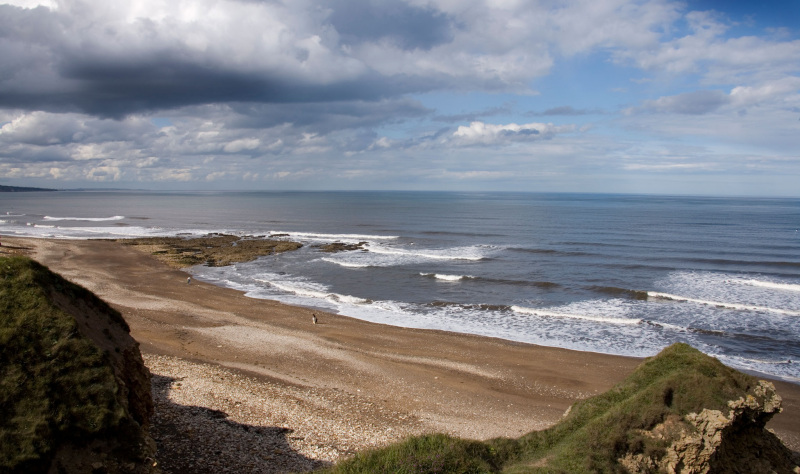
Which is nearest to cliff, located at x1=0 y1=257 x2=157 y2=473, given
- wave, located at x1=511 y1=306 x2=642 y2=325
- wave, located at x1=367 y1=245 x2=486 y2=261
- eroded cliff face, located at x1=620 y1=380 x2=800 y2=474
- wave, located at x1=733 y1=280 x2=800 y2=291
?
eroded cliff face, located at x1=620 y1=380 x2=800 y2=474

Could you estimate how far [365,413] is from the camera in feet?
40.9

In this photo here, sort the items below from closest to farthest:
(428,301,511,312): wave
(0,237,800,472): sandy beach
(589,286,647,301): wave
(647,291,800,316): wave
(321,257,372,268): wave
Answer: (0,237,800,472): sandy beach → (647,291,800,316): wave → (428,301,511,312): wave → (589,286,647,301): wave → (321,257,372,268): wave

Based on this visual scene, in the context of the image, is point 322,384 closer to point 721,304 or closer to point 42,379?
point 42,379

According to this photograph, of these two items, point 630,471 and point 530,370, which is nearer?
point 630,471

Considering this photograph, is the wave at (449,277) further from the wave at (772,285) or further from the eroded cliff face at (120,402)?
the eroded cliff face at (120,402)

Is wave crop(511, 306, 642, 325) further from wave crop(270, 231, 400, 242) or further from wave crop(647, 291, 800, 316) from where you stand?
wave crop(270, 231, 400, 242)

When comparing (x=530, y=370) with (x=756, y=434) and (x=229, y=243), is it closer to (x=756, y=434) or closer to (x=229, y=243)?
(x=756, y=434)

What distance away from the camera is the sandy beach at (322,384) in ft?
33.2

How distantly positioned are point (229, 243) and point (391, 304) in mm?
29165

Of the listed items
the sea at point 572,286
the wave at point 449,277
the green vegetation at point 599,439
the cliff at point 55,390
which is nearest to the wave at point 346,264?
the sea at point 572,286

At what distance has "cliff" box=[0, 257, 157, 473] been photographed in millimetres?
6141

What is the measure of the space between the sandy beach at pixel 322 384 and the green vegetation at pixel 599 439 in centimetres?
321

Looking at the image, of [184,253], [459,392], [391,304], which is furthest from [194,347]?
[184,253]

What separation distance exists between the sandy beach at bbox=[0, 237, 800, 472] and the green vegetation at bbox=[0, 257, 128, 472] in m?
2.41
